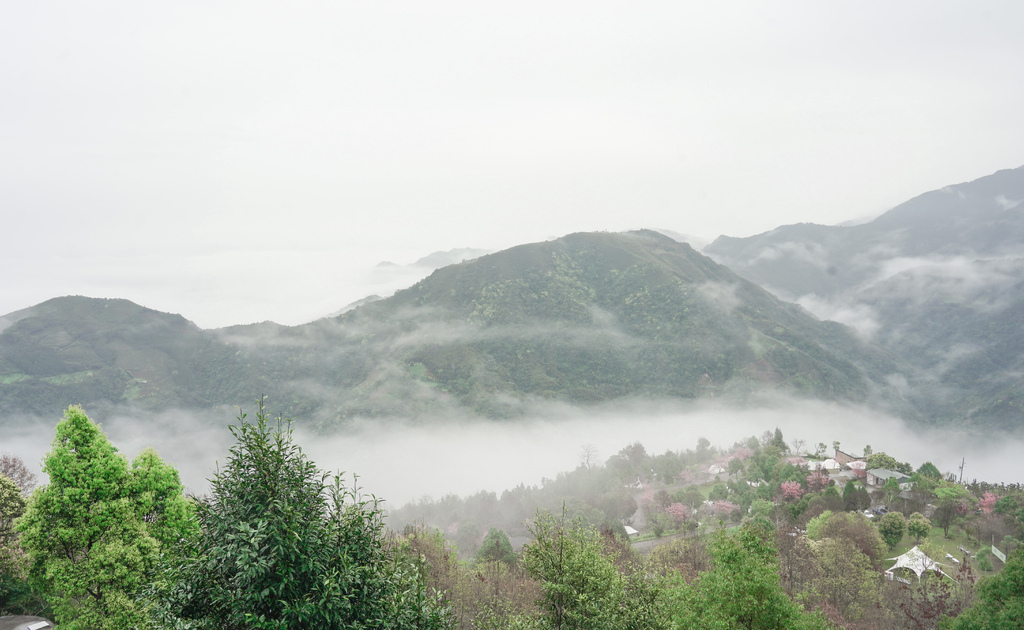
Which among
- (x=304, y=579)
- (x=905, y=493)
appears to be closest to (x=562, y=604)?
(x=304, y=579)

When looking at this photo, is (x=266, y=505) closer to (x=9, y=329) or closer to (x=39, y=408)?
(x=39, y=408)

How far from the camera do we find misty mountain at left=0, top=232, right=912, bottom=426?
159250 millimetres

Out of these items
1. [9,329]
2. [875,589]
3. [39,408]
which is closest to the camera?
[875,589]

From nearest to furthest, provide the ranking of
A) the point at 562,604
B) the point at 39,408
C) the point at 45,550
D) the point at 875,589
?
the point at 562,604
the point at 45,550
the point at 875,589
the point at 39,408

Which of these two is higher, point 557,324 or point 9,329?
point 9,329

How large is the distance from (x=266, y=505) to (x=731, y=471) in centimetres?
9582

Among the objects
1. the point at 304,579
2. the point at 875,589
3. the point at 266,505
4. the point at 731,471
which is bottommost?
the point at 731,471

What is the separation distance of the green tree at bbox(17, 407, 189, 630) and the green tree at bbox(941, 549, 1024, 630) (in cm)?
3248

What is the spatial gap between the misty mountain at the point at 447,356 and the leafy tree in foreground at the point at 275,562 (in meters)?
149

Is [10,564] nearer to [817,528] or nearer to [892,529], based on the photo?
[817,528]

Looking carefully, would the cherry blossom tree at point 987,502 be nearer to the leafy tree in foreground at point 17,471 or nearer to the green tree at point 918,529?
the green tree at point 918,529

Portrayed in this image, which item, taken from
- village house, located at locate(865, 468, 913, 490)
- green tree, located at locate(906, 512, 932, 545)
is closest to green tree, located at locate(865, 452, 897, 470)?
village house, located at locate(865, 468, 913, 490)

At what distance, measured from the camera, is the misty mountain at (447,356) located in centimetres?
15925

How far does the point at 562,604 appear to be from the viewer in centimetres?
1367
